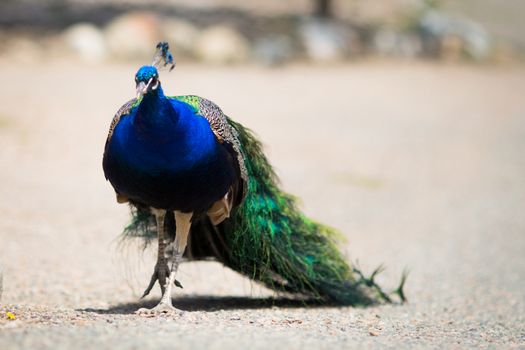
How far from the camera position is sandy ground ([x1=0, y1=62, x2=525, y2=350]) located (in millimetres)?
5164

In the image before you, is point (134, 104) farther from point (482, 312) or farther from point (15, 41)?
point (15, 41)

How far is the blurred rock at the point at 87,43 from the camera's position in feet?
61.8

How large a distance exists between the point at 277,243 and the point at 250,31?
53.0 ft

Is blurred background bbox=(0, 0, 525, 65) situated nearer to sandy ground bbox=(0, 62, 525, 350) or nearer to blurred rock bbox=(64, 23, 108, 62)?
blurred rock bbox=(64, 23, 108, 62)

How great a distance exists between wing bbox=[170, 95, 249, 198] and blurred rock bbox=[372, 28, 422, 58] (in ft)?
56.1

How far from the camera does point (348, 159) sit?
14.4 meters

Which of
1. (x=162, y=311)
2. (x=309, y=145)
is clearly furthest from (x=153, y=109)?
(x=309, y=145)

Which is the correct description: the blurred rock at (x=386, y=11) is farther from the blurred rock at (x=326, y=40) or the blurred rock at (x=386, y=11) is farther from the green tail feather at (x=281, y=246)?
the green tail feather at (x=281, y=246)

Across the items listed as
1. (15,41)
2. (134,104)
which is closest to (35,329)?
(134,104)

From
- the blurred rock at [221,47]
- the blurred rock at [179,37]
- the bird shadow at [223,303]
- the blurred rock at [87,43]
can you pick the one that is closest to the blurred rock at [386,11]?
the blurred rock at [221,47]

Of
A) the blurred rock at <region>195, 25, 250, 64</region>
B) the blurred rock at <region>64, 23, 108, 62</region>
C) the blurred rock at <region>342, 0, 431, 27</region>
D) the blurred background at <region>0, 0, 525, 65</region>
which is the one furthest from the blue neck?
the blurred rock at <region>342, 0, 431, 27</region>

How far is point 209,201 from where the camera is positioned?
5461 millimetres

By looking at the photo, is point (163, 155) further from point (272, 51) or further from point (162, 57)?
point (272, 51)

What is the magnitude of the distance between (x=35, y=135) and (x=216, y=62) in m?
7.25
